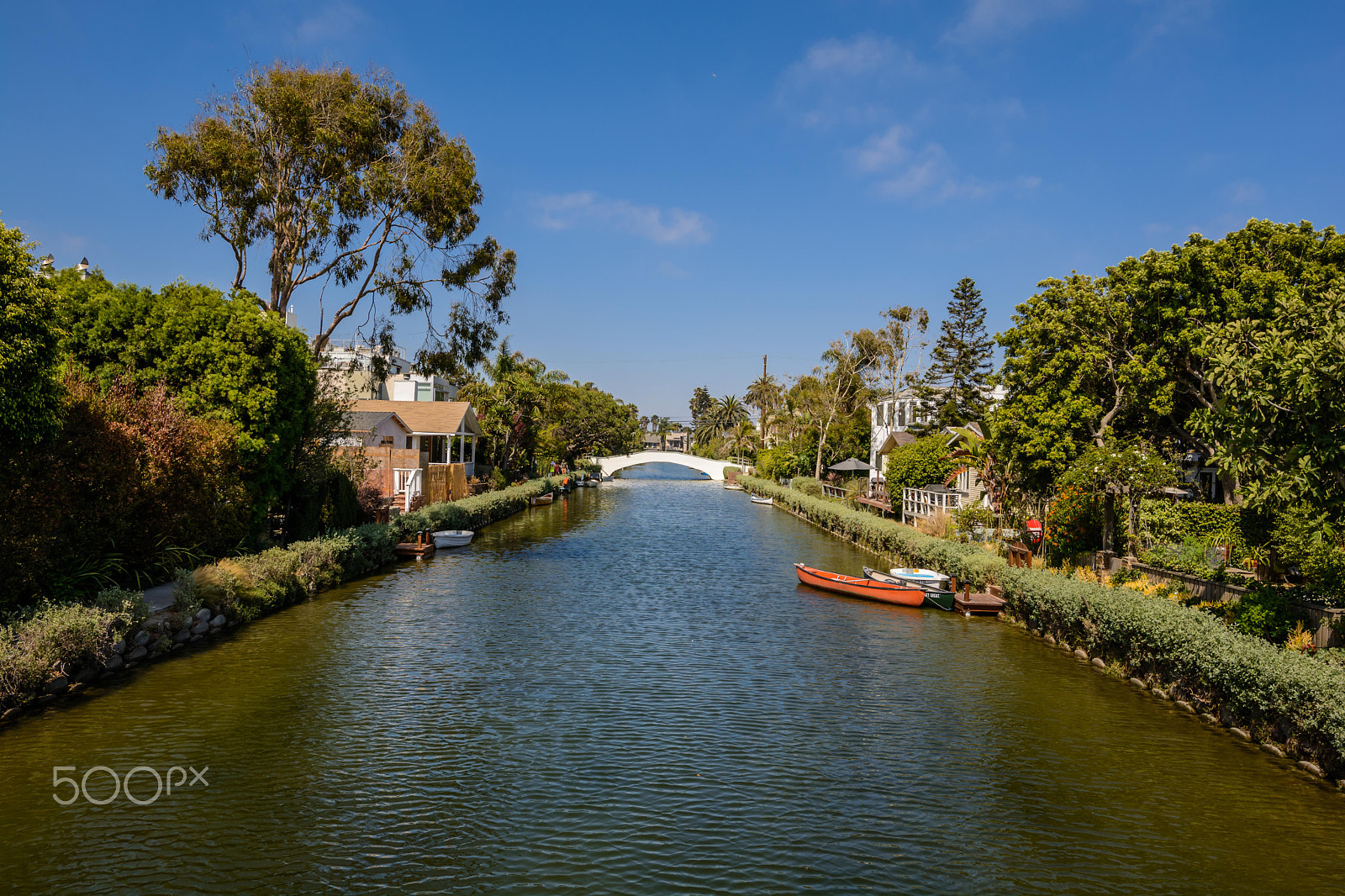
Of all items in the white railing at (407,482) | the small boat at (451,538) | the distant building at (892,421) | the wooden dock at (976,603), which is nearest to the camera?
the wooden dock at (976,603)

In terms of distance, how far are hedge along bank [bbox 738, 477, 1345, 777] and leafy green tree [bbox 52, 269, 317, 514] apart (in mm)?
22315

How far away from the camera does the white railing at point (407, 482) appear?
43.7m

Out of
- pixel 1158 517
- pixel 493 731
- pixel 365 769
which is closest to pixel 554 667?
pixel 493 731

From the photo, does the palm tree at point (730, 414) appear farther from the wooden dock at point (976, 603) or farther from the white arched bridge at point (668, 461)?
the wooden dock at point (976, 603)

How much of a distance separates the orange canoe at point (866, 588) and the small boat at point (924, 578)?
42cm

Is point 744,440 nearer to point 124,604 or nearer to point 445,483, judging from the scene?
point 445,483

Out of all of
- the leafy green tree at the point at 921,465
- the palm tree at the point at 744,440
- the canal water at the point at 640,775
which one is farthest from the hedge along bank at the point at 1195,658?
the palm tree at the point at 744,440

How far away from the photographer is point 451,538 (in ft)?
126

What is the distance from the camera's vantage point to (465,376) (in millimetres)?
75500

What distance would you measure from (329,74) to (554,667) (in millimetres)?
23981

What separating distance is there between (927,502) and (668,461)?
2587 inches

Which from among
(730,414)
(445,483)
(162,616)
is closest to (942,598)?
(162,616)

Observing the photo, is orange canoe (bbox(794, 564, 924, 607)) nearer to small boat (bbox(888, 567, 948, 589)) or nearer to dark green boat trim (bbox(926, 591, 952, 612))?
dark green boat trim (bbox(926, 591, 952, 612))

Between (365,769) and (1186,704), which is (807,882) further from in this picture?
(1186,704)
